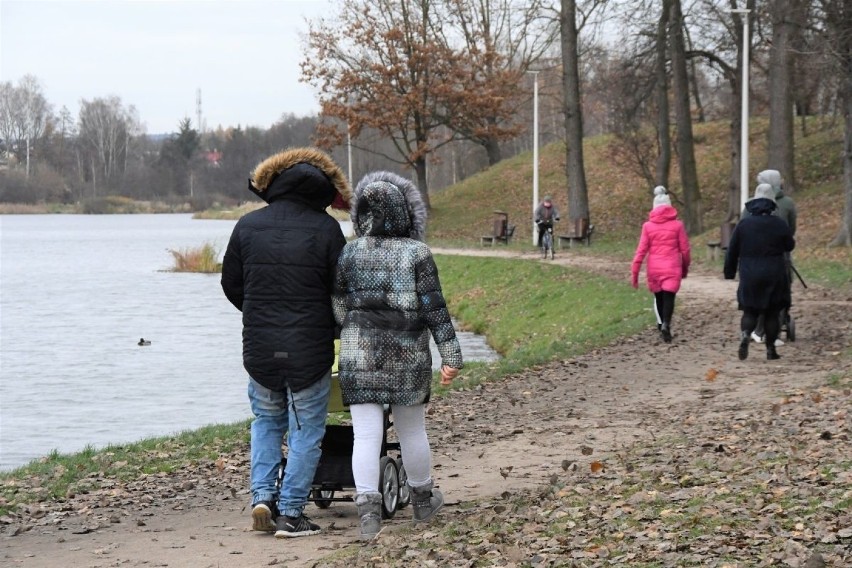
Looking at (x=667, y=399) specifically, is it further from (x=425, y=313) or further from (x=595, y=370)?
(x=425, y=313)

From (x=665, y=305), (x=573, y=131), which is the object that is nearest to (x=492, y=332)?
(x=665, y=305)

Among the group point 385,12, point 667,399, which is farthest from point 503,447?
point 385,12

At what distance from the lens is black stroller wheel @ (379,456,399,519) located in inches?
286

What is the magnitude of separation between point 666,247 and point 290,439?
949 centimetres

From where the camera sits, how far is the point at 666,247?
51.7 ft

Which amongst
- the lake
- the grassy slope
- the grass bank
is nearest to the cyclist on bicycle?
the grass bank

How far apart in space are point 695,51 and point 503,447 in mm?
30565

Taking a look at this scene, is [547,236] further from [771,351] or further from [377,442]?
[377,442]

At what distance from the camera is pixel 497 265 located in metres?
33.9

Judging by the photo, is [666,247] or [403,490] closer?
[403,490]

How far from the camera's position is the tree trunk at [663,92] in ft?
120

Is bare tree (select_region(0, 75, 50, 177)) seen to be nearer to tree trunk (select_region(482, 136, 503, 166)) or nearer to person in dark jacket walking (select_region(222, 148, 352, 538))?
tree trunk (select_region(482, 136, 503, 166))

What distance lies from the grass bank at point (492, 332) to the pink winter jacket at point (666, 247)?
5.53ft

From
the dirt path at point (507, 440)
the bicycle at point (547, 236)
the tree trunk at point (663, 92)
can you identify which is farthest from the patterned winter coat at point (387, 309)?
the tree trunk at point (663, 92)
